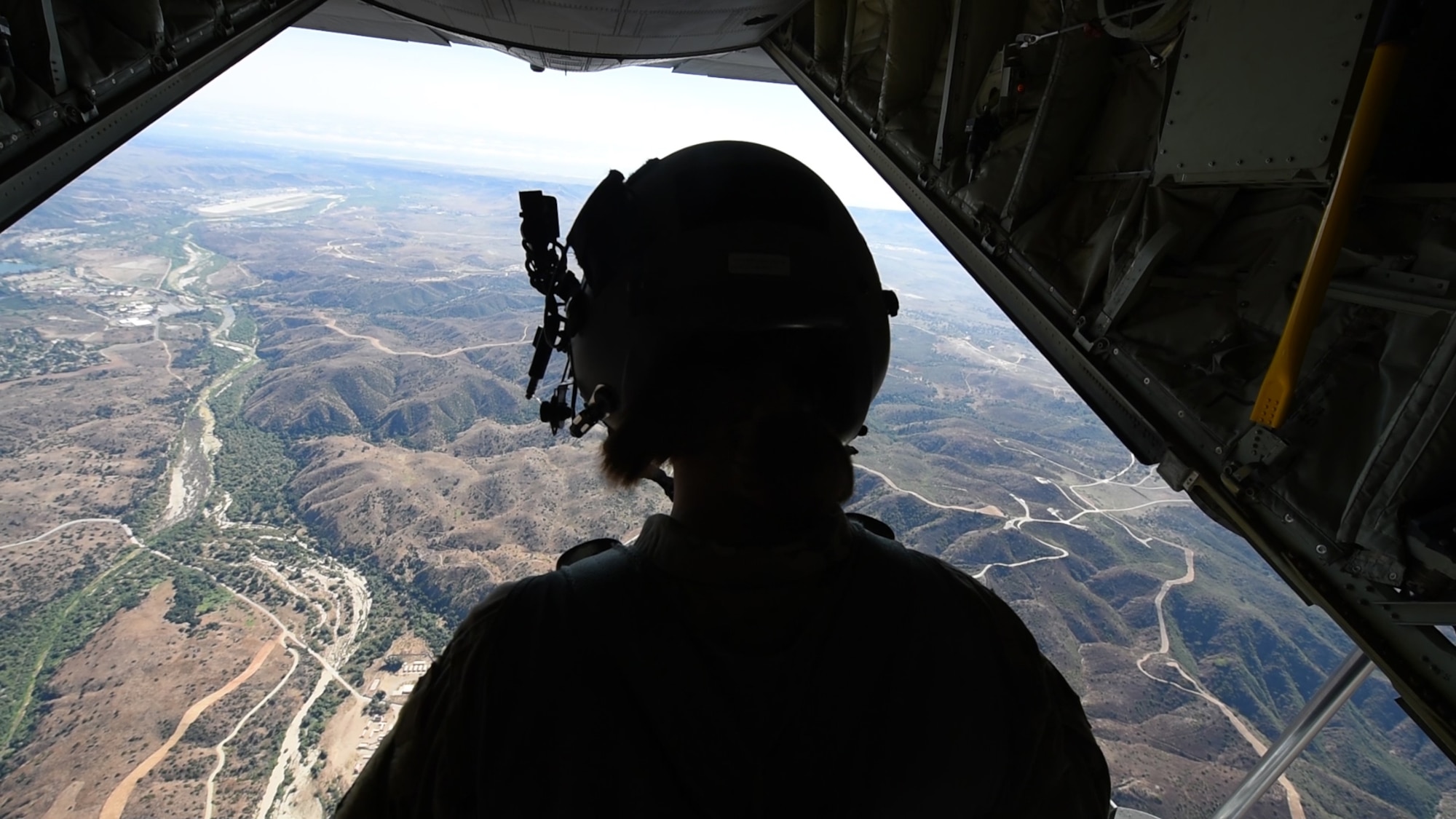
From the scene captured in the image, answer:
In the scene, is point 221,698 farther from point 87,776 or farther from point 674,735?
point 674,735

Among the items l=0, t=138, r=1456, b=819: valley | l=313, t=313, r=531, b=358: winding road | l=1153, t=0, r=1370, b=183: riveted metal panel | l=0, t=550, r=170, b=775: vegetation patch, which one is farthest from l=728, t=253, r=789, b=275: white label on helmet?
l=313, t=313, r=531, b=358: winding road

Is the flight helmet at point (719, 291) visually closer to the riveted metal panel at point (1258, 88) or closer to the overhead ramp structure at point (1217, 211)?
the overhead ramp structure at point (1217, 211)

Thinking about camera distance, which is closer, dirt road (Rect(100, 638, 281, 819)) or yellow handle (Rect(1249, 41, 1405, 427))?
yellow handle (Rect(1249, 41, 1405, 427))

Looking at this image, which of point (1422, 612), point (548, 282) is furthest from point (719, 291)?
point (1422, 612)

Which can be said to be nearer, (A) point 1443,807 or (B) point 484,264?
(A) point 1443,807

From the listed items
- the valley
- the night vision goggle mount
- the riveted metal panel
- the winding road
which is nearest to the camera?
the night vision goggle mount

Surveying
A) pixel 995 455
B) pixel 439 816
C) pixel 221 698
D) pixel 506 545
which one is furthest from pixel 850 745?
pixel 995 455

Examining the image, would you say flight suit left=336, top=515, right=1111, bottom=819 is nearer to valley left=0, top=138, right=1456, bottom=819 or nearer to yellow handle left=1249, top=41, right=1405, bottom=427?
valley left=0, top=138, right=1456, bottom=819

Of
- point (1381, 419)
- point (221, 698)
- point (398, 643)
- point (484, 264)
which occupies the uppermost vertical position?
point (1381, 419)
